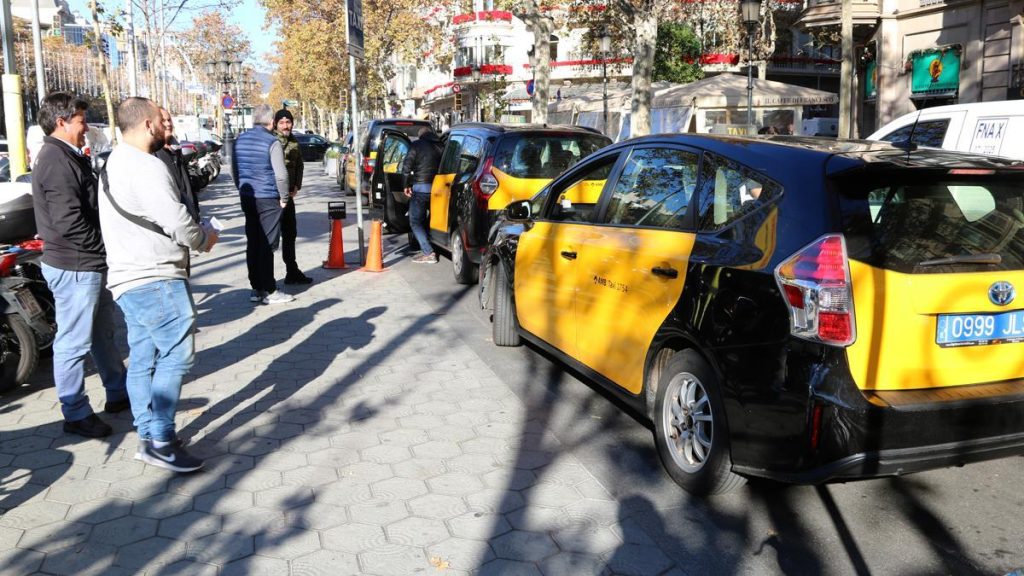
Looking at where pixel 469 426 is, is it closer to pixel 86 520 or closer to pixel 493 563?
pixel 493 563

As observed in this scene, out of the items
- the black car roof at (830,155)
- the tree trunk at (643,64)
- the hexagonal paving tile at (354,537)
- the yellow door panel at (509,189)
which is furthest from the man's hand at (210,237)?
the tree trunk at (643,64)

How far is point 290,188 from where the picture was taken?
956 centimetres

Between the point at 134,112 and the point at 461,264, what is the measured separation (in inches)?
231

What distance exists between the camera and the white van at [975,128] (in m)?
7.95

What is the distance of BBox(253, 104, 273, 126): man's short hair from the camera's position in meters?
8.66

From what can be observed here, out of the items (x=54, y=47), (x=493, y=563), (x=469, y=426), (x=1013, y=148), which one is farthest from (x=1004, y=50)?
(x=54, y=47)

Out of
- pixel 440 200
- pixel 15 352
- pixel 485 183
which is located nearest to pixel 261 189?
pixel 485 183

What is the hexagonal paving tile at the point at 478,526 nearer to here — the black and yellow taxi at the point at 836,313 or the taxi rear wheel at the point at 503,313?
the black and yellow taxi at the point at 836,313

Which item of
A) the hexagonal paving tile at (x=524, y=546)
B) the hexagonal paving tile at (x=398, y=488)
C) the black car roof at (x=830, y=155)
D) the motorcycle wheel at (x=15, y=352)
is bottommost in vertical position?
the hexagonal paving tile at (x=524, y=546)

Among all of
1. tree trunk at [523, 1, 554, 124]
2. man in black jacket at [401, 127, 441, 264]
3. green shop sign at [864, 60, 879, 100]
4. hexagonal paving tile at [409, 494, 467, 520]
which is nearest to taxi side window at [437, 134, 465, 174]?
man in black jacket at [401, 127, 441, 264]

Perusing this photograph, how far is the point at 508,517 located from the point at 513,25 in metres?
58.7

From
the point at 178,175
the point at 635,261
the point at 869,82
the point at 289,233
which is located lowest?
the point at 289,233

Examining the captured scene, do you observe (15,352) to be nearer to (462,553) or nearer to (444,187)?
(462,553)

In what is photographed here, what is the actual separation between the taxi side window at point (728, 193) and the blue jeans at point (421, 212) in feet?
23.6
